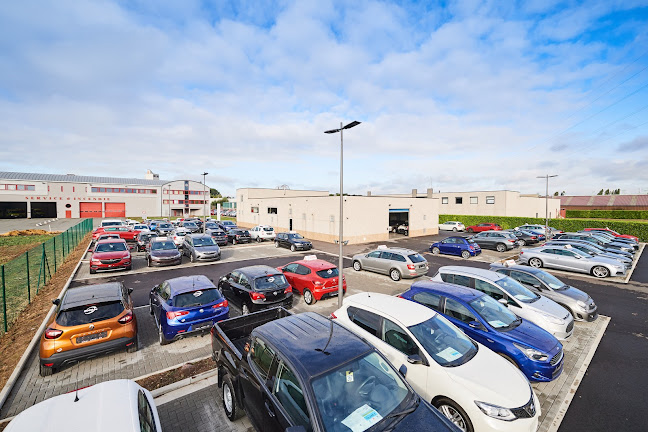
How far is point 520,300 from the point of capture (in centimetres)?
786

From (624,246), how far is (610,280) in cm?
1030

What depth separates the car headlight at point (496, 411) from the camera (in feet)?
13.3

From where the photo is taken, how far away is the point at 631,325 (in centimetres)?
904

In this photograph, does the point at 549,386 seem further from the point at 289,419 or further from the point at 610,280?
the point at 610,280

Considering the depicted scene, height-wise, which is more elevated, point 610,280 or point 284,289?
point 284,289

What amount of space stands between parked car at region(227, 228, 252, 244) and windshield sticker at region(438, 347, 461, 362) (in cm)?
2404

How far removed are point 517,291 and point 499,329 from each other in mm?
2642

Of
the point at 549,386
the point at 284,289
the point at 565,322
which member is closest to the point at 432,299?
the point at 549,386

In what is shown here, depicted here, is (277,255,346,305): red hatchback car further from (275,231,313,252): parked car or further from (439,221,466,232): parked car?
(439,221,466,232): parked car

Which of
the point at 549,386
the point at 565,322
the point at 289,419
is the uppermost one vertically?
the point at 289,419

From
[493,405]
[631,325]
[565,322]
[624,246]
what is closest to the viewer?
[493,405]

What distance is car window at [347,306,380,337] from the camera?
18.8 feet

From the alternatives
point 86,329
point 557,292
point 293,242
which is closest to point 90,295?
point 86,329

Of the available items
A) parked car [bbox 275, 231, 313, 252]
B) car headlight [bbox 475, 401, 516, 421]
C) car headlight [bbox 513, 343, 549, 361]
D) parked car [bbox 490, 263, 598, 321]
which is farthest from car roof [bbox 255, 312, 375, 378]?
parked car [bbox 275, 231, 313, 252]
